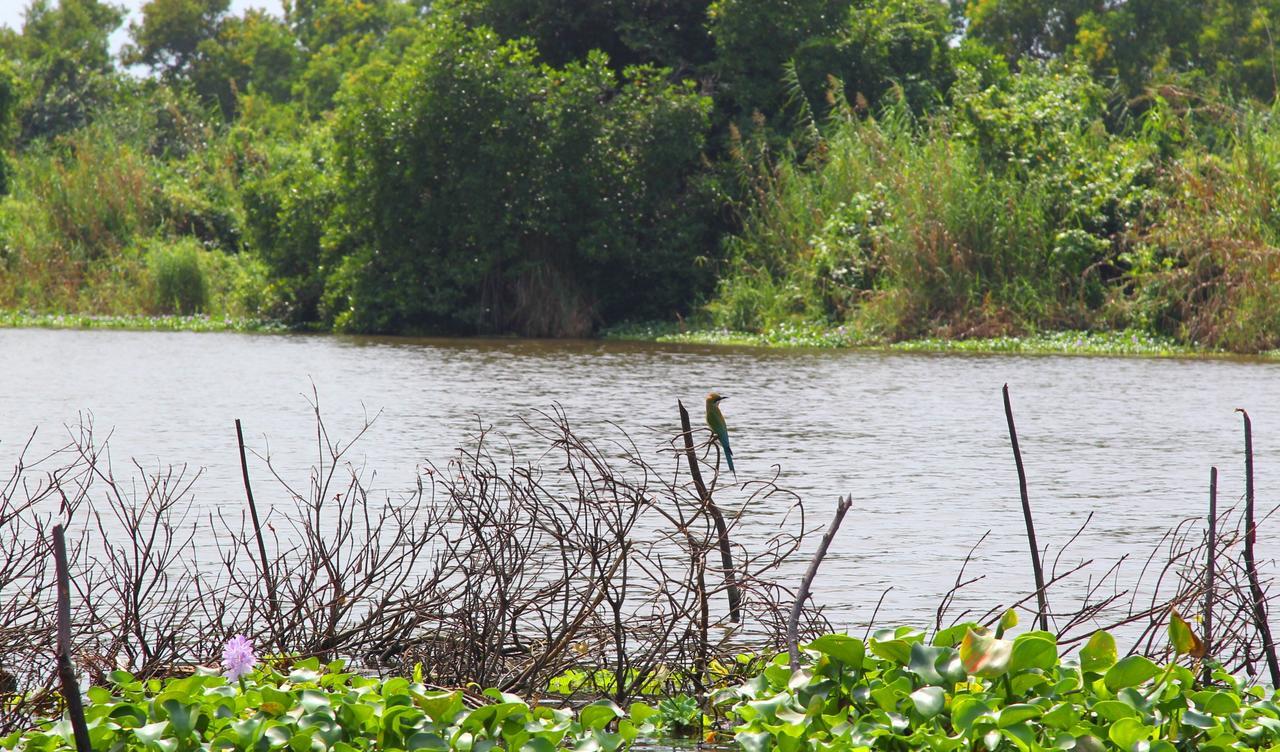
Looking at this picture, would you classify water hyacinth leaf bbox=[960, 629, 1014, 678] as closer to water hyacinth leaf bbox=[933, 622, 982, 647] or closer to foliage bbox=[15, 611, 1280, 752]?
Result: foliage bbox=[15, 611, 1280, 752]

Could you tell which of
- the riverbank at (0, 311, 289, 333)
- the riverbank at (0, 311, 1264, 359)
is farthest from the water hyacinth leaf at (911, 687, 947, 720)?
the riverbank at (0, 311, 289, 333)

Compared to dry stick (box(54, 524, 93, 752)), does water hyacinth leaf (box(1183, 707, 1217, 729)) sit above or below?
below

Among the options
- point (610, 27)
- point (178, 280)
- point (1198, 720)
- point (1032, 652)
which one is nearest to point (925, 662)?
point (1032, 652)

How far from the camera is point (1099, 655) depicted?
4.82 meters

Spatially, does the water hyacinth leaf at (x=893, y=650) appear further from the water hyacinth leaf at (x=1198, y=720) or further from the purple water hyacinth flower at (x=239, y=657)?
the purple water hyacinth flower at (x=239, y=657)

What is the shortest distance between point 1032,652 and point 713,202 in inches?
848

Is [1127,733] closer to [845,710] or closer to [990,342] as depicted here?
[845,710]

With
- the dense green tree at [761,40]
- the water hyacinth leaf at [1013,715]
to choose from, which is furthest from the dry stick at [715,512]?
the dense green tree at [761,40]

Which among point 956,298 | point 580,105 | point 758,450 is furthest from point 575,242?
point 758,450

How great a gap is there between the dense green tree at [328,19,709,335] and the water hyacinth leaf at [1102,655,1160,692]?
20481 millimetres

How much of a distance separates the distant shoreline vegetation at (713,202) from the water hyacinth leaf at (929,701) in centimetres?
1704

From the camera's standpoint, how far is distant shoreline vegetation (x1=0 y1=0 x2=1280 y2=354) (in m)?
22.2

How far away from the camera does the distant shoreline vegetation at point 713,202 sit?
72.9ft

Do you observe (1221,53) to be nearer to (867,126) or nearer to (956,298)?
(867,126)
